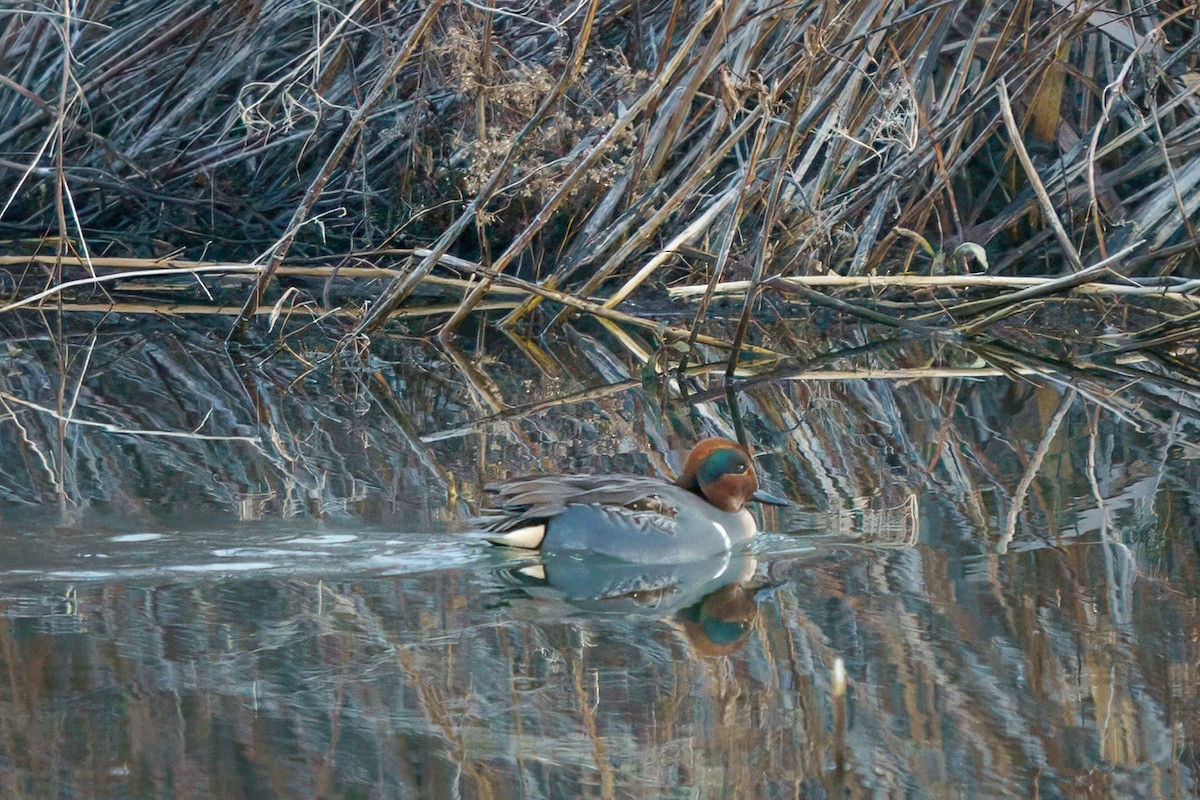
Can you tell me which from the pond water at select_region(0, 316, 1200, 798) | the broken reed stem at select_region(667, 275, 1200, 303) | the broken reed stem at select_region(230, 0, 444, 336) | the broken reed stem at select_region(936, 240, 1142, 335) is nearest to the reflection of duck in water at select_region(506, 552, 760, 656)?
the pond water at select_region(0, 316, 1200, 798)

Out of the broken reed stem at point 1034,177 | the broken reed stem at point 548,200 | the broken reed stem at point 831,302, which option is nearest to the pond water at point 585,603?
the broken reed stem at point 831,302

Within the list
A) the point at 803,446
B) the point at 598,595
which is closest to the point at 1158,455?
the point at 803,446

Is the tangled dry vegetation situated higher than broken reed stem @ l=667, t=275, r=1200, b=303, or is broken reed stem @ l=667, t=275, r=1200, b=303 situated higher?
the tangled dry vegetation

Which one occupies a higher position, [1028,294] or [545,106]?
[545,106]

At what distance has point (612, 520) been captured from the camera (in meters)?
4.55

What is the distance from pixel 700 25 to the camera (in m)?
6.98

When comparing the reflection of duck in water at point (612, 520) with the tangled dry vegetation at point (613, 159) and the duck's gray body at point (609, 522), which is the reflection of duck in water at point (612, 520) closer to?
the duck's gray body at point (609, 522)

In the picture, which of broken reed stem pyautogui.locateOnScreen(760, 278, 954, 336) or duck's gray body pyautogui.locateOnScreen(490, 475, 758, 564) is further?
broken reed stem pyautogui.locateOnScreen(760, 278, 954, 336)

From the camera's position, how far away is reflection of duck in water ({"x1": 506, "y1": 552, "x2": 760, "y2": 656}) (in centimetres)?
387

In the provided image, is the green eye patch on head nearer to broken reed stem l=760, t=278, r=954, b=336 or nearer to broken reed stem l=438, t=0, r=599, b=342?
broken reed stem l=760, t=278, r=954, b=336

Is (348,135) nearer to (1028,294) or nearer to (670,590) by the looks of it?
(1028,294)

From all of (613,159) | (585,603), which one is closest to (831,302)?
(613,159)

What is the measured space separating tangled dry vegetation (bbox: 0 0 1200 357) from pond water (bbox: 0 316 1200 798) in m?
1.01

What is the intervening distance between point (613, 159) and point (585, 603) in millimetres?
5490
